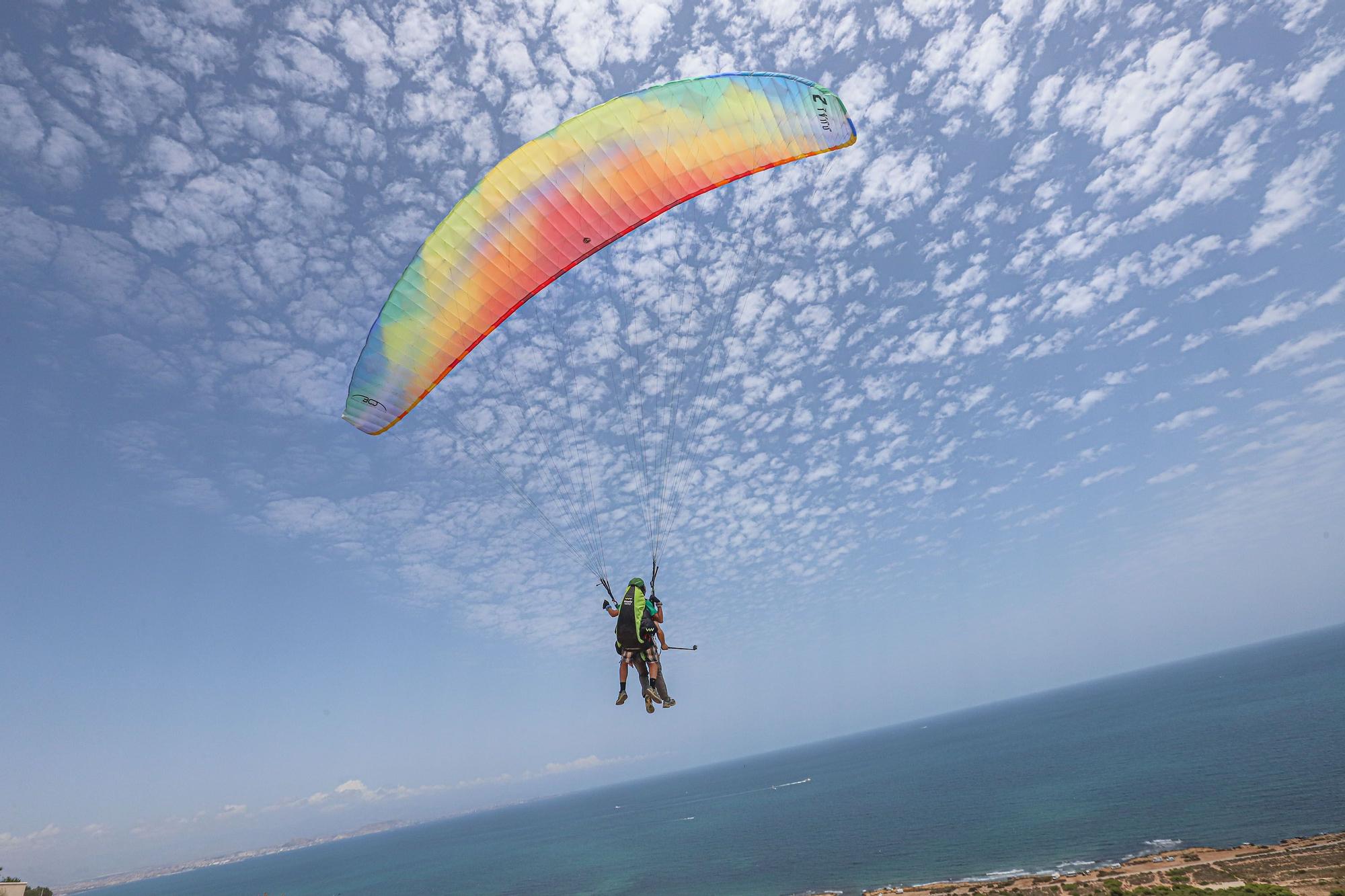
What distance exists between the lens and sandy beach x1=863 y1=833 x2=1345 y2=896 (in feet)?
78.8

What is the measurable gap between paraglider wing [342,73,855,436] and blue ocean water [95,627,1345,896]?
4256 cm

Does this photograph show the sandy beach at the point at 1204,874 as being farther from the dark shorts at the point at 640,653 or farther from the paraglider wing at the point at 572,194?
the paraglider wing at the point at 572,194

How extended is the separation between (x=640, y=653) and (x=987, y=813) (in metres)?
59.7

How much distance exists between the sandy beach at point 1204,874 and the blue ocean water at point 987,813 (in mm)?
4042

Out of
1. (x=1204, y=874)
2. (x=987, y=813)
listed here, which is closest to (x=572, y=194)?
(x=1204, y=874)

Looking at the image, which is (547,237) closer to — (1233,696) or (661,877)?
(661,877)

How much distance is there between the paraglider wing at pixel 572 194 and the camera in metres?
Result: 9.24

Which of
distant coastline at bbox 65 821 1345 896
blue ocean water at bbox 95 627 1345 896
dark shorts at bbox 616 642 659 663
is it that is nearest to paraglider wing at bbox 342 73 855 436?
dark shorts at bbox 616 642 659 663

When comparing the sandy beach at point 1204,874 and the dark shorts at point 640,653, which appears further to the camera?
the sandy beach at point 1204,874

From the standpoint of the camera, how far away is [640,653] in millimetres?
10516

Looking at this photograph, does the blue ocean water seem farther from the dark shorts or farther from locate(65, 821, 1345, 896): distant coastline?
the dark shorts

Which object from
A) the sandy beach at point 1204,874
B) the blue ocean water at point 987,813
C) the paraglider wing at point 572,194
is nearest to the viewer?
the paraglider wing at point 572,194

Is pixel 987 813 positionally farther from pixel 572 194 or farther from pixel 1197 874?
pixel 572 194

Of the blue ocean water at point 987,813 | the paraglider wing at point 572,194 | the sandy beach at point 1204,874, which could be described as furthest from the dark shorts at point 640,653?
the blue ocean water at point 987,813
